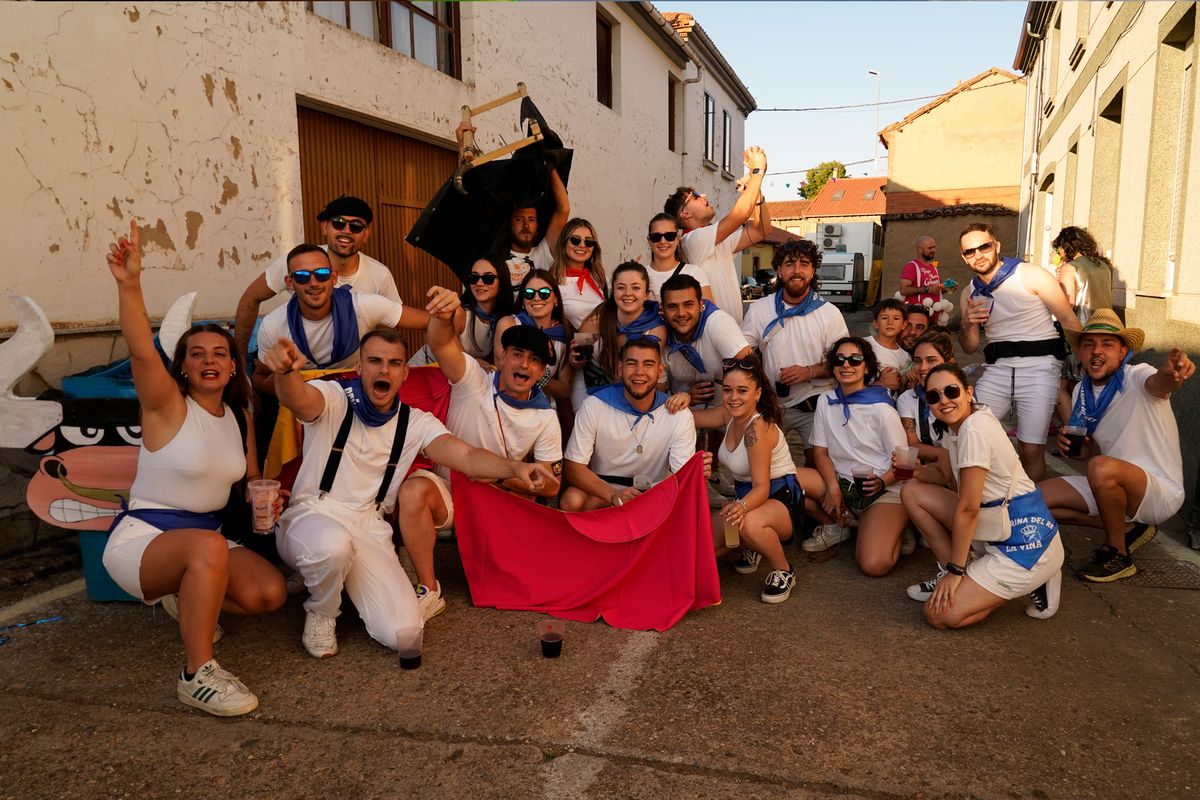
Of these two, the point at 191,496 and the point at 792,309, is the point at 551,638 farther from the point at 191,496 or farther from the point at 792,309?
the point at 792,309

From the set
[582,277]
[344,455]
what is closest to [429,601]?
[344,455]

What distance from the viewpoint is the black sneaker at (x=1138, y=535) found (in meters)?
4.40

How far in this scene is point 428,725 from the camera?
9.41ft

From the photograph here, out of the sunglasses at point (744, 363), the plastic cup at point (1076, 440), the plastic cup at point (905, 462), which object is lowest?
the plastic cup at point (905, 462)

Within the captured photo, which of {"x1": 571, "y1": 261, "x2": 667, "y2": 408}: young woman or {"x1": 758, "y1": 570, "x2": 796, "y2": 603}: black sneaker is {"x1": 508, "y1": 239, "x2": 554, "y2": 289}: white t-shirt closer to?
{"x1": 571, "y1": 261, "x2": 667, "y2": 408}: young woman

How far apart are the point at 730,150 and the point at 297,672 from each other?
66.9 feet

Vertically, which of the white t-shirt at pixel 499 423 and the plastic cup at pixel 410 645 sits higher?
the white t-shirt at pixel 499 423

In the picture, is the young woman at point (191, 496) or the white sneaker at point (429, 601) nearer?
the young woman at point (191, 496)

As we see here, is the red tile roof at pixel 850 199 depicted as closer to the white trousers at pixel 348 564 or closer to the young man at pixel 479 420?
the young man at pixel 479 420

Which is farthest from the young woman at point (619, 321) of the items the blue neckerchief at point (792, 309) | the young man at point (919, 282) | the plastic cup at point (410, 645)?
the young man at point (919, 282)

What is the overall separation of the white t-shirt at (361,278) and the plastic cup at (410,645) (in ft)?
6.12

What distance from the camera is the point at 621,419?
171 inches

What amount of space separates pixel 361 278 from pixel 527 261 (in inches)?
46.4

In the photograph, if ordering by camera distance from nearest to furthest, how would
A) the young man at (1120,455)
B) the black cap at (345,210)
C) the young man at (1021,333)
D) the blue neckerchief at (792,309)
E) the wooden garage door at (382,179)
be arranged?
1. the young man at (1120,455)
2. the black cap at (345,210)
3. the young man at (1021,333)
4. the blue neckerchief at (792,309)
5. the wooden garage door at (382,179)
